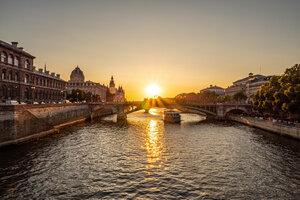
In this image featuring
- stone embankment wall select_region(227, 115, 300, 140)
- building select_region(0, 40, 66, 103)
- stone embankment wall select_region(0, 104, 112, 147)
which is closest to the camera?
stone embankment wall select_region(0, 104, 112, 147)

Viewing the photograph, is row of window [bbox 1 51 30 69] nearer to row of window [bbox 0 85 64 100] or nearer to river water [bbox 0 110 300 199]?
row of window [bbox 0 85 64 100]

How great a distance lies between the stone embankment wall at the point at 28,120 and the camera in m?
31.2

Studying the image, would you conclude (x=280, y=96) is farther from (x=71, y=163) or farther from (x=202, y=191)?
(x=71, y=163)

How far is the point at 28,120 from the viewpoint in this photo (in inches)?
1446

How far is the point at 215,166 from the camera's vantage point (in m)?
23.6

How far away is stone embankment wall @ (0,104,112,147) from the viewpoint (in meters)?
31.2

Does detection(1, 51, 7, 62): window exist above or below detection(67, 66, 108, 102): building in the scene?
below

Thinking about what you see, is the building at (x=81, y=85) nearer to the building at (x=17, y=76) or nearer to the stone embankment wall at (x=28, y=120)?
the building at (x=17, y=76)

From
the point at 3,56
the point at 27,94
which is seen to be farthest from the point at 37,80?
the point at 3,56

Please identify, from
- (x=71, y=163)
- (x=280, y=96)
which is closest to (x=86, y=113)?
(x=71, y=163)

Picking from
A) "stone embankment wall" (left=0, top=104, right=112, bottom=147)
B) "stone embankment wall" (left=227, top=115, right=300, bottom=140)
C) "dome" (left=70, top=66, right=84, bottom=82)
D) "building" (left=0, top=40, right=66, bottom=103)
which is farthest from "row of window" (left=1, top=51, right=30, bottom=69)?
"dome" (left=70, top=66, right=84, bottom=82)

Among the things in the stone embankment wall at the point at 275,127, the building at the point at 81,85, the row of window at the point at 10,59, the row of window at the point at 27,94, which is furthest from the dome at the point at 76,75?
the stone embankment wall at the point at 275,127

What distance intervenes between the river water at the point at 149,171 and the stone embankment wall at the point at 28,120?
2.62m

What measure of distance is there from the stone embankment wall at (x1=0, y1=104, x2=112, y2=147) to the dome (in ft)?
443
